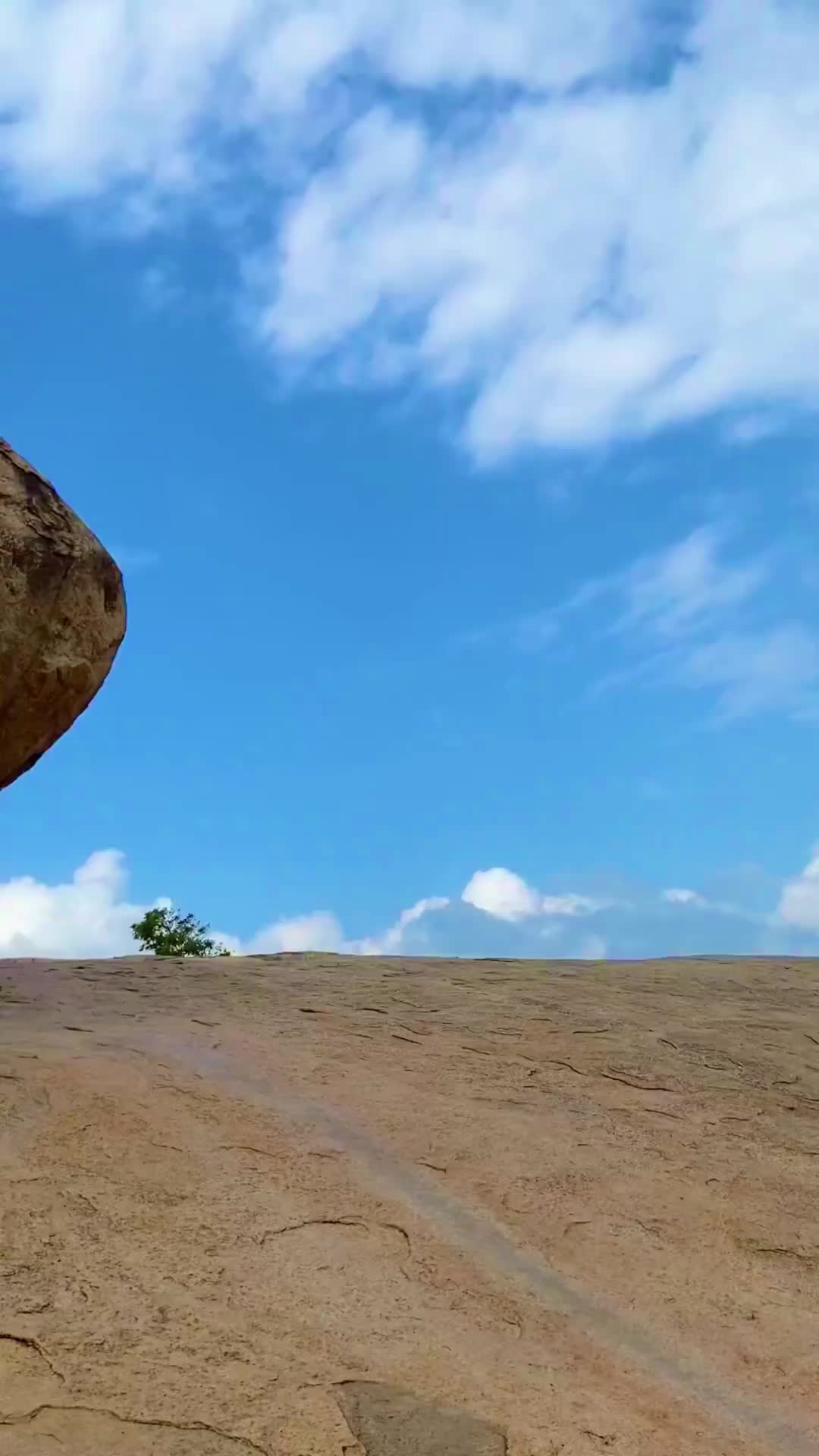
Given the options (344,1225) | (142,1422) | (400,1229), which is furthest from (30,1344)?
(400,1229)

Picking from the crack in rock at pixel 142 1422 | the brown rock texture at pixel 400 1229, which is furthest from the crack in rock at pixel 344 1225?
the crack in rock at pixel 142 1422

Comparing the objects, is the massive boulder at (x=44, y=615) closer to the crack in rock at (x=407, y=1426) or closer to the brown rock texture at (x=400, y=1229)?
the brown rock texture at (x=400, y=1229)

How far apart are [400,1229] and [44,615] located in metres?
3.21

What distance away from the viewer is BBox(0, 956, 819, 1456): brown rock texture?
9.80 ft

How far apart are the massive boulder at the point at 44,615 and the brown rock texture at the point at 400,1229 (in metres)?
1.33

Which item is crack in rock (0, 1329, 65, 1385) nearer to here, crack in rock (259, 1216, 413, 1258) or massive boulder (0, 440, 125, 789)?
crack in rock (259, 1216, 413, 1258)

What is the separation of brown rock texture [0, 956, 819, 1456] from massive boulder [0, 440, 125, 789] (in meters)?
1.33

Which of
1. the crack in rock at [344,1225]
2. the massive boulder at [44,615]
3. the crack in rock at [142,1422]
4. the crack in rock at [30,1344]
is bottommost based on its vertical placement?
the crack in rock at [142,1422]

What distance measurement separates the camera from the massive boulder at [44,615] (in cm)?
577

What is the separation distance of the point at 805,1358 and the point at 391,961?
4.47 meters

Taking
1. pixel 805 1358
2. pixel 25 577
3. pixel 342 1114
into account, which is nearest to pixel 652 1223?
pixel 805 1358

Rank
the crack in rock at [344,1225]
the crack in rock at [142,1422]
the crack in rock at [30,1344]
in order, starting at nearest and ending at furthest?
the crack in rock at [142,1422] → the crack in rock at [30,1344] → the crack in rock at [344,1225]

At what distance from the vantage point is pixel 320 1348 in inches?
125

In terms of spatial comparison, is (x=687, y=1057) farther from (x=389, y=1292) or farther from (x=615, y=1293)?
(x=389, y=1292)
